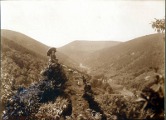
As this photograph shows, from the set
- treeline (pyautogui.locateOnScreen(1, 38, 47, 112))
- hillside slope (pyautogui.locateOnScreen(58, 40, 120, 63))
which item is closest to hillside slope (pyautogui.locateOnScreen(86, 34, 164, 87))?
treeline (pyautogui.locateOnScreen(1, 38, 47, 112))

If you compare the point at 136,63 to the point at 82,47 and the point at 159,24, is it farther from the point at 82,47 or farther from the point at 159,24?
the point at 82,47

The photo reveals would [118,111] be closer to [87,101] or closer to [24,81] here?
[87,101]

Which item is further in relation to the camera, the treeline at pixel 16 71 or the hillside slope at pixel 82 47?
the hillside slope at pixel 82 47

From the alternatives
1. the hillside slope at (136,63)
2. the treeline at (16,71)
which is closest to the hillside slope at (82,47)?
the hillside slope at (136,63)

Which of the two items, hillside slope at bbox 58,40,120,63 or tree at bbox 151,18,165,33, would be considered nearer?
tree at bbox 151,18,165,33

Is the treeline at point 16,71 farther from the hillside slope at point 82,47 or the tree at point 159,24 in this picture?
the hillside slope at point 82,47

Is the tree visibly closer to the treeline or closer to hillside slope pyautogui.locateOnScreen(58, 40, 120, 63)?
the treeline

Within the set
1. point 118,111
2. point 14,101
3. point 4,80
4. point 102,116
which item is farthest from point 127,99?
point 4,80

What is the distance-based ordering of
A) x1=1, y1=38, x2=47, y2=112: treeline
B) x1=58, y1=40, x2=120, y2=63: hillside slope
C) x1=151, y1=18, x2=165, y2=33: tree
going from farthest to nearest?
x1=58, y1=40, x2=120, y2=63: hillside slope, x1=1, y1=38, x2=47, y2=112: treeline, x1=151, y1=18, x2=165, y2=33: tree
